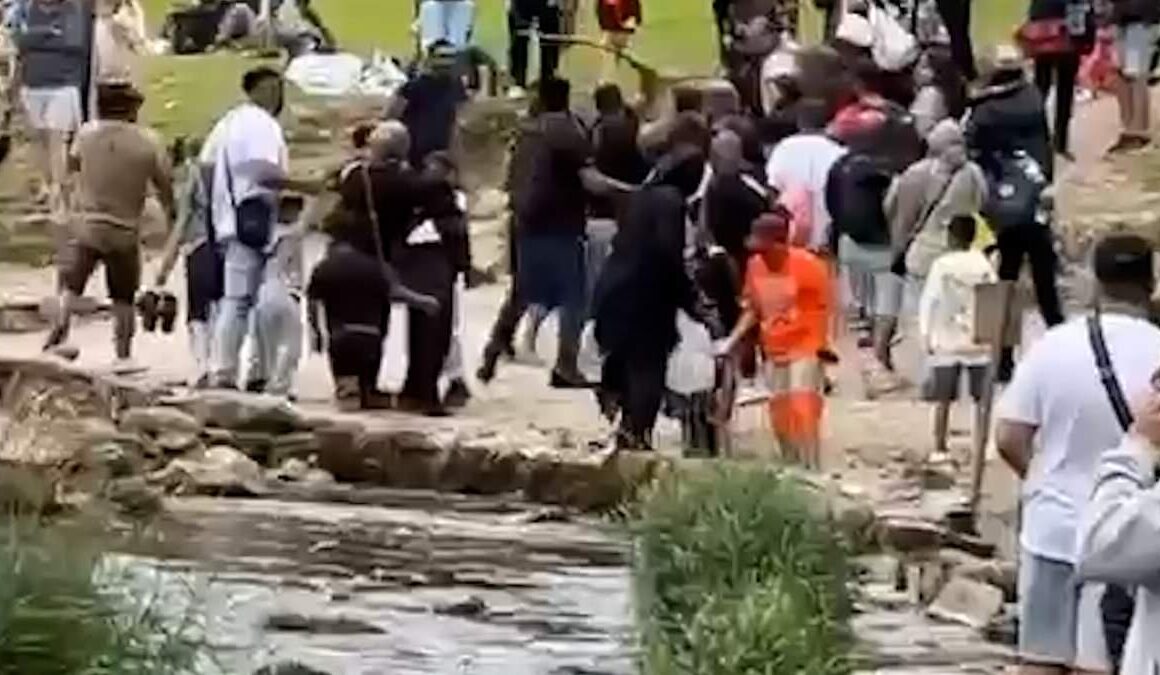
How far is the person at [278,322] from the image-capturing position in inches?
651

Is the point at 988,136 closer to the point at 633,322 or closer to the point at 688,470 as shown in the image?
the point at 633,322

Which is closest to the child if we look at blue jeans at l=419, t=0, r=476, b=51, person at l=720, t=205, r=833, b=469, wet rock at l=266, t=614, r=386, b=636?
person at l=720, t=205, r=833, b=469

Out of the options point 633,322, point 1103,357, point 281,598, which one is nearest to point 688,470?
point 1103,357

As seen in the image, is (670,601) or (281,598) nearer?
(670,601)

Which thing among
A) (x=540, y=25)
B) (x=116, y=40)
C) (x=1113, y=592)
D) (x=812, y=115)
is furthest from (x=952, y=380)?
(x=540, y=25)

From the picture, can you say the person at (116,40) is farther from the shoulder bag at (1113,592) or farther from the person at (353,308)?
the shoulder bag at (1113,592)

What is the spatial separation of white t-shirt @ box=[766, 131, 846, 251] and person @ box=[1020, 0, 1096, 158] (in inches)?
174

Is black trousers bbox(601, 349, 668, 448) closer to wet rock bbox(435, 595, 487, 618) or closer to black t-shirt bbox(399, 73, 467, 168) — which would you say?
wet rock bbox(435, 595, 487, 618)

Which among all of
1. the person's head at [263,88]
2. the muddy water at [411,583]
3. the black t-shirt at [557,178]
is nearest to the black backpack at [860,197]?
the black t-shirt at [557,178]

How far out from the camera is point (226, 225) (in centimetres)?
1645

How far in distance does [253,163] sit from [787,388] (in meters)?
3.01

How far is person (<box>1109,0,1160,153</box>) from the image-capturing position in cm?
2186

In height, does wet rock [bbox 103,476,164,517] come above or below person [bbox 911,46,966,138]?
below

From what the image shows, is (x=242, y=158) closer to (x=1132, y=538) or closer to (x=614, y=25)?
A: (x=1132, y=538)
